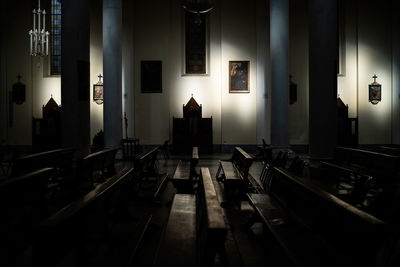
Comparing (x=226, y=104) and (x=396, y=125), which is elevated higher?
(x=226, y=104)

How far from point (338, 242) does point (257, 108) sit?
1319 centimetres

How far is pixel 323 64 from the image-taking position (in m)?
7.36

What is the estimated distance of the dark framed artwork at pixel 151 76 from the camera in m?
15.7

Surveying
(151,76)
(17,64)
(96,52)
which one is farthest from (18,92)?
(151,76)

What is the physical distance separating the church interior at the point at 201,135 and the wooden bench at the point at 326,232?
18mm

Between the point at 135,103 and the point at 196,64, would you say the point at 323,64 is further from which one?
the point at 135,103

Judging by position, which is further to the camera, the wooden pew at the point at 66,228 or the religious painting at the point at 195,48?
the religious painting at the point at 195,48

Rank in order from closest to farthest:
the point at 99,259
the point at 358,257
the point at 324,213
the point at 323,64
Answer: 1. the point at 358,257
2. the point at 324,213
3. the point at 99,259
4. the point at 323,64

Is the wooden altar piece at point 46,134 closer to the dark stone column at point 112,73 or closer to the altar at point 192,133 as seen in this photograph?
the dark stone column at point 112,73

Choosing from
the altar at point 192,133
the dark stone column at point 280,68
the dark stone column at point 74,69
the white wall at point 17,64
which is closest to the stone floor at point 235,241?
the dark stone column at point 74,69

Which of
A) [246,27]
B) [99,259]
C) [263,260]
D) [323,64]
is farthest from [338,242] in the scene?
[246,27]

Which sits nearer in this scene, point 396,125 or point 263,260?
point 263,260

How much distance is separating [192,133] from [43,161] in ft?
30.6

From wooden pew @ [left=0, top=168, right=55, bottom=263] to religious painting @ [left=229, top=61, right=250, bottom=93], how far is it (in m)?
12.1
